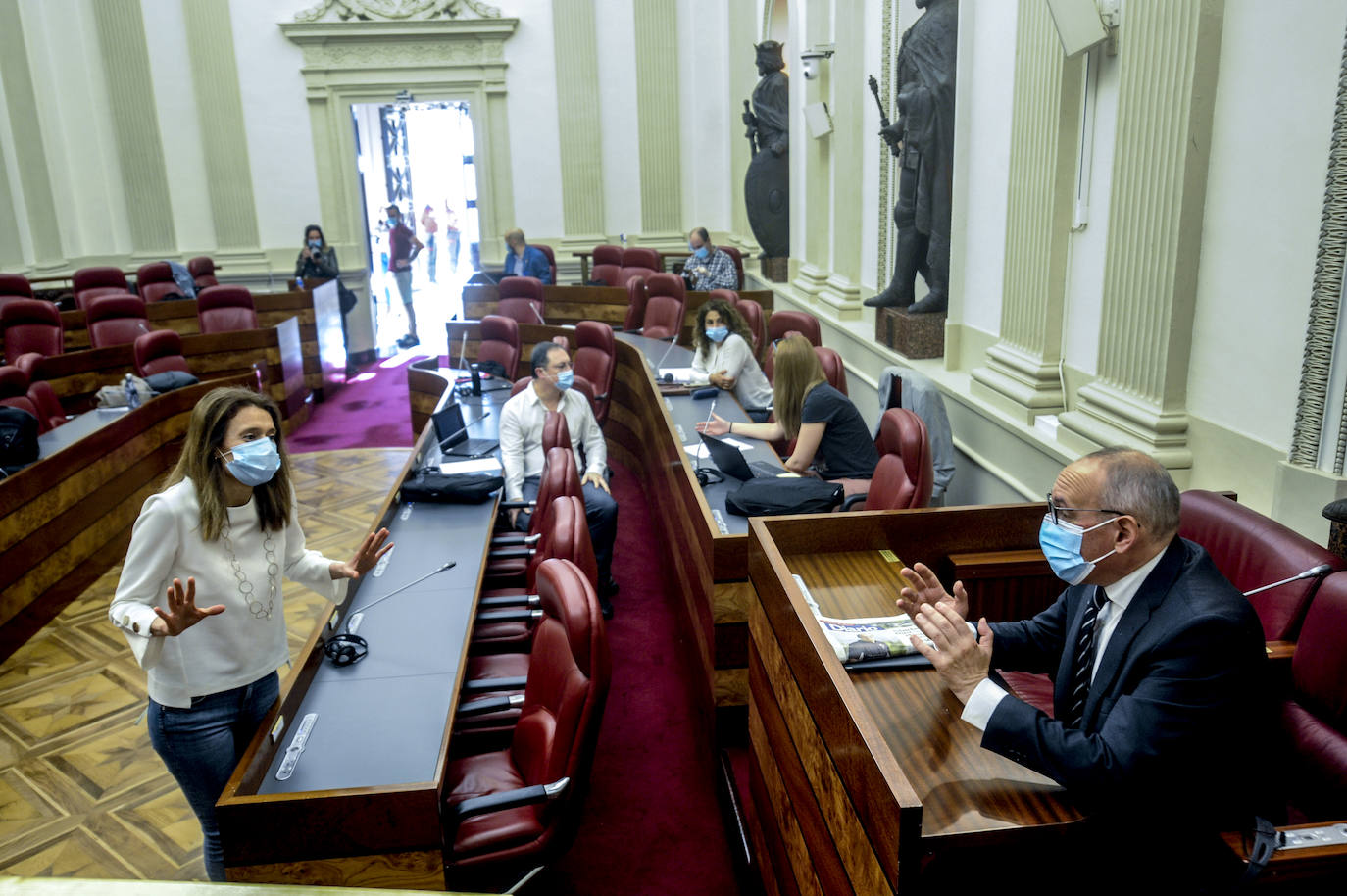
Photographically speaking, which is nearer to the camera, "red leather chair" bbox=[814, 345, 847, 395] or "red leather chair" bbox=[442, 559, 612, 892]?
"red leather chair" bbox=[442, 559, 612, 892]

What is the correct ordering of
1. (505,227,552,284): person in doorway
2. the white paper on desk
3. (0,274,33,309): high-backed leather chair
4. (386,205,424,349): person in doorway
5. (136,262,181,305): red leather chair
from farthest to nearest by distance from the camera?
(386,205,424,349): person in doorway, (505,227,552,284): person in doorway, (136,262,181,305): red leather chair, (0,274,33,309): high-backed leather chair, the white paper on desk

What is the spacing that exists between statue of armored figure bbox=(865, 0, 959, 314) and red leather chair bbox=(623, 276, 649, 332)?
3.41 metres

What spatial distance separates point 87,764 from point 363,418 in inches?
219

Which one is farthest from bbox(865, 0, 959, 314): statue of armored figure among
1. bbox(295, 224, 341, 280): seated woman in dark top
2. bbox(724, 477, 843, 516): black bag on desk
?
bbox(295, 224, 341, 280): seated woman in dark top

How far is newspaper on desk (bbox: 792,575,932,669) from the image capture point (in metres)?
2.23

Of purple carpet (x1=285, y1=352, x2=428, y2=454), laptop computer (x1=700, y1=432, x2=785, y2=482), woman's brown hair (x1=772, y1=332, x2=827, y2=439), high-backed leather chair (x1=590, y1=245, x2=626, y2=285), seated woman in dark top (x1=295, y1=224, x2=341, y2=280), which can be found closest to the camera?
laptop computer (x1=700, y1=432, x2=785, y2=482)

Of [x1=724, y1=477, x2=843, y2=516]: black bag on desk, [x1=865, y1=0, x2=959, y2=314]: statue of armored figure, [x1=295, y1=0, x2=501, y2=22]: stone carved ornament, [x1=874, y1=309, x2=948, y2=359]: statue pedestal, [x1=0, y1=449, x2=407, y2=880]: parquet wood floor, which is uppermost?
[x1=295, y1=0, x2=501, y2=22]: stone carved ornament

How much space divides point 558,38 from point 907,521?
439 inches

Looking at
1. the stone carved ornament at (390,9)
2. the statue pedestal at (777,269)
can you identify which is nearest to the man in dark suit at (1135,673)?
the statue pedestal at (777,269)

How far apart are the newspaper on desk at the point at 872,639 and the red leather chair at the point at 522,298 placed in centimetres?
683

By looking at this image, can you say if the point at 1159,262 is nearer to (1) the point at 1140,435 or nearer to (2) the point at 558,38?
(1) the point at 1140,435

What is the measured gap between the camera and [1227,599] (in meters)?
1.70

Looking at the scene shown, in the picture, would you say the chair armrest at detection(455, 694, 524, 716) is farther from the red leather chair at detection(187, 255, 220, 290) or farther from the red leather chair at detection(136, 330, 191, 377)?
the red leather chair at detection(187, 255, 220, 290)

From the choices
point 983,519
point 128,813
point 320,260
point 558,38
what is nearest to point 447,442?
point 128,813
